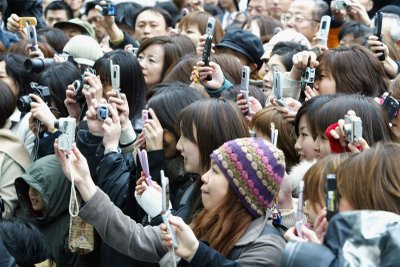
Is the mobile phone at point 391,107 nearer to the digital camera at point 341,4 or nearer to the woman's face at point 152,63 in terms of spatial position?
the woman's face at point 152,63

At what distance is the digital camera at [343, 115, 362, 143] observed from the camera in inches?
134

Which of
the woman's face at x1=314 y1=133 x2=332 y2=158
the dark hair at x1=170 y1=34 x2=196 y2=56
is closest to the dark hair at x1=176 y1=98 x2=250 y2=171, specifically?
the woman's face at x1=314 y1=133 x2=332 y2=158

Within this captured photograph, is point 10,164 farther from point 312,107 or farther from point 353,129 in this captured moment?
point 353,129

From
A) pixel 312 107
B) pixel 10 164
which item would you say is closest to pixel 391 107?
pixel 312 107

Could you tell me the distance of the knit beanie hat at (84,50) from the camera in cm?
668

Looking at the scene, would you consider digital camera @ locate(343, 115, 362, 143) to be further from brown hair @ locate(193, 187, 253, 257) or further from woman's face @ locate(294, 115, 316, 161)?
woman's face @ locate(294, 115, 316, 161)

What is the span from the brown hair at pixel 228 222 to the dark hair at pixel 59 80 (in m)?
2.61

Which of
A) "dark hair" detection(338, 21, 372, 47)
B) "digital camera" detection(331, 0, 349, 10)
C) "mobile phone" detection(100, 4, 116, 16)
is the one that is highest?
"digital camera" detection(331, 0, 349, 10)

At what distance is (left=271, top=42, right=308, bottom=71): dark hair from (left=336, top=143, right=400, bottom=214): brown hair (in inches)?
110

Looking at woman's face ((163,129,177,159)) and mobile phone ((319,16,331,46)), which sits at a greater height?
mobile phone ((319,16,331,46))

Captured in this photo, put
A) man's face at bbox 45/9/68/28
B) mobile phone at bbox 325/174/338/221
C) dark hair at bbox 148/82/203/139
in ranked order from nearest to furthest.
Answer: mobile phone at bbox 325/174/338/221
dark hair at bbox 148/82/203/139
man's face at bbox 45/9/68/28

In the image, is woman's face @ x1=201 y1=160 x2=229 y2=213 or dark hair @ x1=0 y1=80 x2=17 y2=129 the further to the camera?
dark hair @ x1=0 y1=80 x2=17 y2=129

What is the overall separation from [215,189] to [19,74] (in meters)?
3.12

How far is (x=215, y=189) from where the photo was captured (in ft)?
11.0
